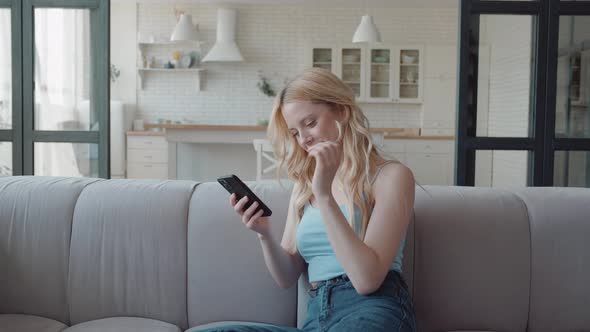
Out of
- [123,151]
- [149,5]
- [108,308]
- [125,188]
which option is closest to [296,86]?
[125,188]

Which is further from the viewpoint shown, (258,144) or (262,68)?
(262,68)

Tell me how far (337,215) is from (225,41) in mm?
7359

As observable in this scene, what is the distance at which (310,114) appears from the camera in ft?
5.96

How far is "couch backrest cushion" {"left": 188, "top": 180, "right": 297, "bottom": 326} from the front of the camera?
2.12 metres

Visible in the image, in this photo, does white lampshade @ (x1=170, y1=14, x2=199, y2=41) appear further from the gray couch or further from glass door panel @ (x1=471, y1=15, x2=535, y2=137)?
the gray couch

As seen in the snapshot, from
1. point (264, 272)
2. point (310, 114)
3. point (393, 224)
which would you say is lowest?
point (264, 272)

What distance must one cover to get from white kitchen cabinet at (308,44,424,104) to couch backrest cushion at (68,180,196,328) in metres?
6.84

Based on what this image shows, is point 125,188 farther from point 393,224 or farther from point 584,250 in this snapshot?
point 584,250

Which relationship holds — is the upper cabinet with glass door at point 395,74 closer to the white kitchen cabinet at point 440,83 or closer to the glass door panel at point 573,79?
the white kitchen cabinet at point 440,83

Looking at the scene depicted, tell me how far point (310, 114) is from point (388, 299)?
0.54 meters

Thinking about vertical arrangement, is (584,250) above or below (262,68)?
below

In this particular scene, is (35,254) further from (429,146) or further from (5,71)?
(429,146)

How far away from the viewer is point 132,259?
218 cm

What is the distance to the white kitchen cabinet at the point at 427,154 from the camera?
25.6 ft
